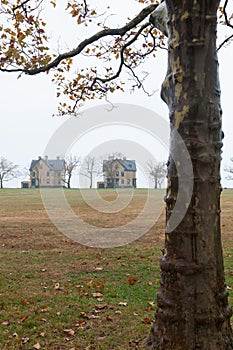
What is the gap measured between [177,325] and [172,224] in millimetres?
864

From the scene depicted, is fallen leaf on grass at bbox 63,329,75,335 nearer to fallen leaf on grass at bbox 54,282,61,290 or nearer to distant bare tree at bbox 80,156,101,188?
fallen leaf on grass at bbox 54,282,61,290

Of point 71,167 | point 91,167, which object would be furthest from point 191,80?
point 71,167

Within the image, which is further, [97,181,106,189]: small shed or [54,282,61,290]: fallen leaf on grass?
[97,181,106,189]: small shed

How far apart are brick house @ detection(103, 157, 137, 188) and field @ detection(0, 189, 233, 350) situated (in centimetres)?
4763

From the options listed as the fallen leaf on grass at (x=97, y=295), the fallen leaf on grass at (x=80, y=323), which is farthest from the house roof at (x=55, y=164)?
the fallen leaf on grass at (x=80, y=323)

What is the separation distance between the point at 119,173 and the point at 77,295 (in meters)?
55.2

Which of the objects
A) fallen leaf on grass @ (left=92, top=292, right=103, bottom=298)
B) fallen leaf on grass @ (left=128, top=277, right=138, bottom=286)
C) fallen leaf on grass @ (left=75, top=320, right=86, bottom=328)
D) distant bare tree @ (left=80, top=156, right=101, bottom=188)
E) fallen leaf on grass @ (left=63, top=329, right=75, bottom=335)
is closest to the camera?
fallen leaf on grass @ (left=63, top=329, right=75, bottom=335)

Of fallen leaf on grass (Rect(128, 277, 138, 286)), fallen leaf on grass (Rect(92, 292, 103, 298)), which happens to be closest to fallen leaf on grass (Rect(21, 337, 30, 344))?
fallen leaf on grass (Rect(92, 292, 103, 298))

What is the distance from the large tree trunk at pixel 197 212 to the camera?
274 centimetres

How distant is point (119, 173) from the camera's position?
60.1 m

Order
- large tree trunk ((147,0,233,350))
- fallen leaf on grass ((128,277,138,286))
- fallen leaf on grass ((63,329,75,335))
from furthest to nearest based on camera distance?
fallen leaf on grass ((128,277,138,286)), fallen leaf on grass ((63,329,75,335)), large tree trunk ((147,0,233,350))

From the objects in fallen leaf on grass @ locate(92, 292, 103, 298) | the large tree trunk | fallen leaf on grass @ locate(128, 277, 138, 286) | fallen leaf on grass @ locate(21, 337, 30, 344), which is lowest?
fallen leaf on grass @ locate(21, 337, 30, 344)

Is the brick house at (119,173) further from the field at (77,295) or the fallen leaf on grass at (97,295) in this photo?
the fallen leaf on grass at (97,295)

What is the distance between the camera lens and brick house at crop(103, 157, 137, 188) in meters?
56.9
